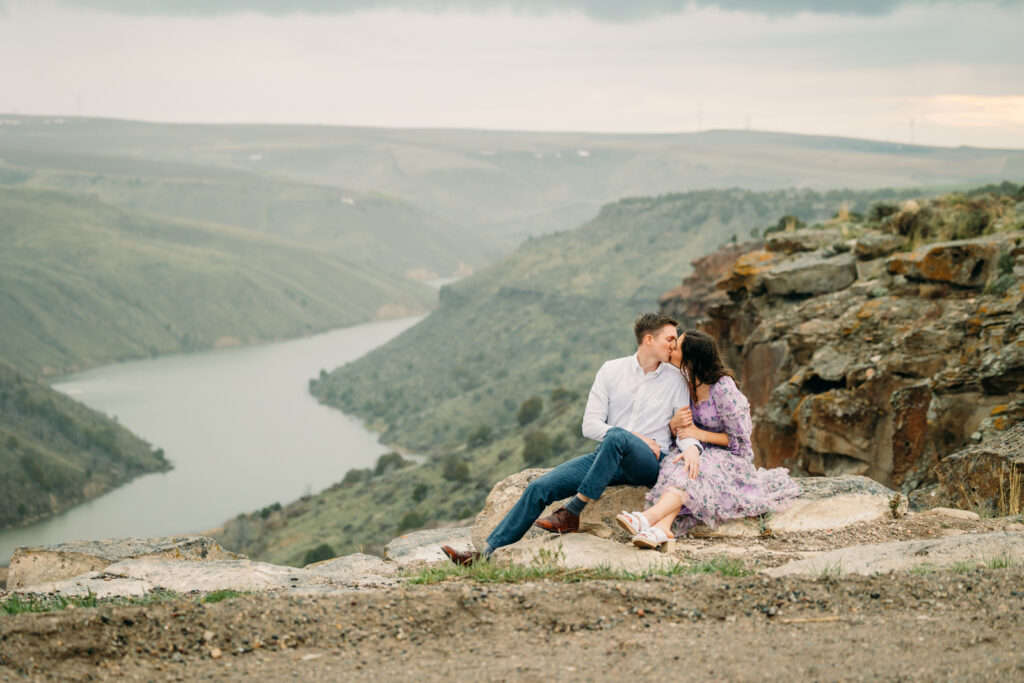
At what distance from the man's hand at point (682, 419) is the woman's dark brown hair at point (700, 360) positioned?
0.62 feet

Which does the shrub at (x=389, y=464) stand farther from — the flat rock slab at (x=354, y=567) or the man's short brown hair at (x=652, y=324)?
the man's short brown hair at (x=652, y=324)

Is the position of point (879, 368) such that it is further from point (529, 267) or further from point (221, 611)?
point (529, 267)

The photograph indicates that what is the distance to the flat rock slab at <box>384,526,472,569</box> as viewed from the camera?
8.79 meters

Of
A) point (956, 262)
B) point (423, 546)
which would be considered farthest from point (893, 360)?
point (423, 546)

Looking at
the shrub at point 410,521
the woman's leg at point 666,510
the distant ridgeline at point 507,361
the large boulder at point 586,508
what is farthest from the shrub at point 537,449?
the woman's leg at point 666,510

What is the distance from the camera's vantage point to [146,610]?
5.35 m

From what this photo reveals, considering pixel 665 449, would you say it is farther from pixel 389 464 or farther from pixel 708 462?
pixel 389 464

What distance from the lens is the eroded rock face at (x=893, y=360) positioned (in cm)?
1140

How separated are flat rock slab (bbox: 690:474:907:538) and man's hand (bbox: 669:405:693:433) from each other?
0.94 meters

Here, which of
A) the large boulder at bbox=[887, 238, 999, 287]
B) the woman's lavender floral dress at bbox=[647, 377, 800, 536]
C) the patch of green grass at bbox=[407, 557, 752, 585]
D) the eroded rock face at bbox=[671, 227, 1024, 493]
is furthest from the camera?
the large boulder at bbox=[887, 238, 999, 287]

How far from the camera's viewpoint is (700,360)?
7.44m

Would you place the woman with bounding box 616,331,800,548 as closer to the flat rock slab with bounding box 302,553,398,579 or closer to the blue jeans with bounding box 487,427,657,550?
the blue jeans with bounding box 487,427,657,550

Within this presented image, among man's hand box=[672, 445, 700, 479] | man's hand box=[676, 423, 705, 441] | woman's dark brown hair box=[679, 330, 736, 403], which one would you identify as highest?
Result: woman's dark brown hair box=[679, 330, 736, 403]

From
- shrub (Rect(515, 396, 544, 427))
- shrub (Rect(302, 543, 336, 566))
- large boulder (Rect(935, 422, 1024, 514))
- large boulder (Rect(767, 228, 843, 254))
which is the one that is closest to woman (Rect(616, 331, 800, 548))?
large boulder (Rect(935, 422, 1024, 514))
